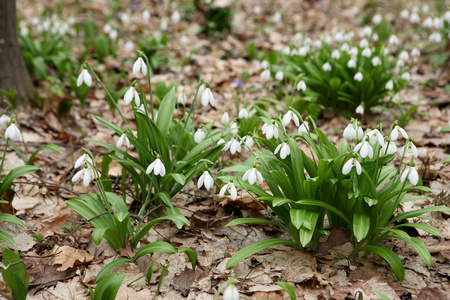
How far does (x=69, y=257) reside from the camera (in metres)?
2.68

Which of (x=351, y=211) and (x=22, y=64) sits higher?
(x=22, y=64)

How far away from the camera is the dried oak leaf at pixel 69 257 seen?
2.62m

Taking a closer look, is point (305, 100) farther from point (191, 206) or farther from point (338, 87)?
point (191, 206)

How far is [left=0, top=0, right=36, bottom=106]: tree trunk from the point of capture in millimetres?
4340

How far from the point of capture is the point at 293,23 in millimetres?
7625

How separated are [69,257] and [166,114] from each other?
1.27 meters

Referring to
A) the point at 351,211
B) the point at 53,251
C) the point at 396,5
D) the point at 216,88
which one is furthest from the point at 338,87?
the point at 396,5

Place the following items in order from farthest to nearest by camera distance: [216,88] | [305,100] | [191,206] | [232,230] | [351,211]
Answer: [216,88] → [305,100] → [191,206] → [232,230] → [351,211]

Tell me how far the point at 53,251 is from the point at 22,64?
270 cm

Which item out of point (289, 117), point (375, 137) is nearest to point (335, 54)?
point (289, 117)

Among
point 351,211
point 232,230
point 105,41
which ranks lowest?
point 232,230

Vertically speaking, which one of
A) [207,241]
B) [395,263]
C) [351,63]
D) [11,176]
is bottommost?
[207,241]

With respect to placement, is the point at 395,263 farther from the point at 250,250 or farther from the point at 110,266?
the point at 110,266

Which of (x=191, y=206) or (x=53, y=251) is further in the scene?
(x=191, y=206)
